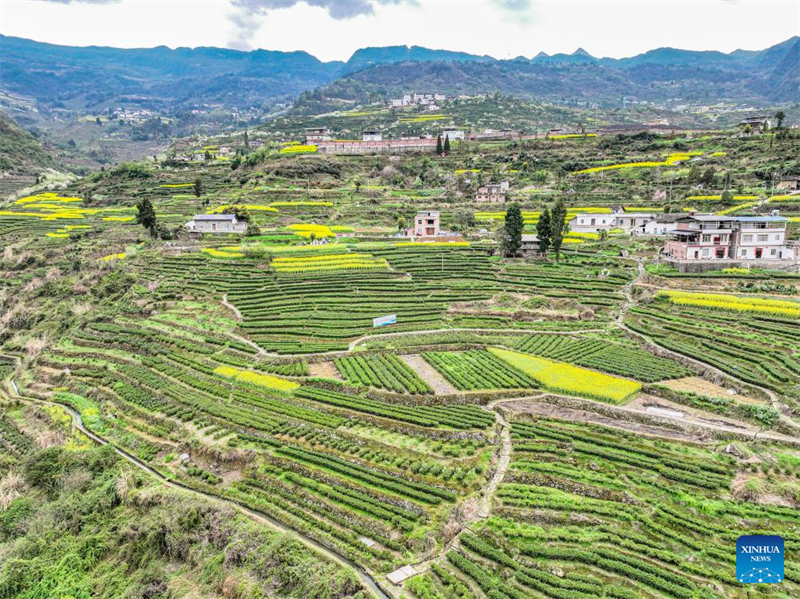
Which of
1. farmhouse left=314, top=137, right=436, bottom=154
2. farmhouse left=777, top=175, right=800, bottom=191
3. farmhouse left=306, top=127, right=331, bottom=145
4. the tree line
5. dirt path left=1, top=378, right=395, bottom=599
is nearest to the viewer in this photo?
dirt path left=1, top=378, right=395, bottom=599

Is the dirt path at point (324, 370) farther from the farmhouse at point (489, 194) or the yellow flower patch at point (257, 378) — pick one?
the farmhouse at point (489, 194)

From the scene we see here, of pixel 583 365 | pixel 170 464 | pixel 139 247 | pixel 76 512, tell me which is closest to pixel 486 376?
pixel 583 365

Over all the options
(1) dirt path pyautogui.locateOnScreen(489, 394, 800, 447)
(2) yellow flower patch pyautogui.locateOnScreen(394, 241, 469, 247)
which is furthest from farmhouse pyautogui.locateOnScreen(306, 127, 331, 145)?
(1) dirt path pyautogui.locateOnScreen(489, 394, 800, 447)

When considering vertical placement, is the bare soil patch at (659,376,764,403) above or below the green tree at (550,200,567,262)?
below

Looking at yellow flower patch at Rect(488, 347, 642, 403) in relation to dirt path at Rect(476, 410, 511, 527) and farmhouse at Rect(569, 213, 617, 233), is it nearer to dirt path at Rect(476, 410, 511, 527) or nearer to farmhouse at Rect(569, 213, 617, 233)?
dirt path at Rect(476, 410, 511, 527)

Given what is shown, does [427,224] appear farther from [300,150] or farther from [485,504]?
[300,150]

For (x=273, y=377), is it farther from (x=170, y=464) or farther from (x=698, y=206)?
(x=698, y=206)

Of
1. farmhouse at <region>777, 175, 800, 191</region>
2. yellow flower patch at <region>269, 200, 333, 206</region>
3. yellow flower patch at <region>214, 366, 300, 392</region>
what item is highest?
farmhouse at <region>777, 175, 800, 191</region>
